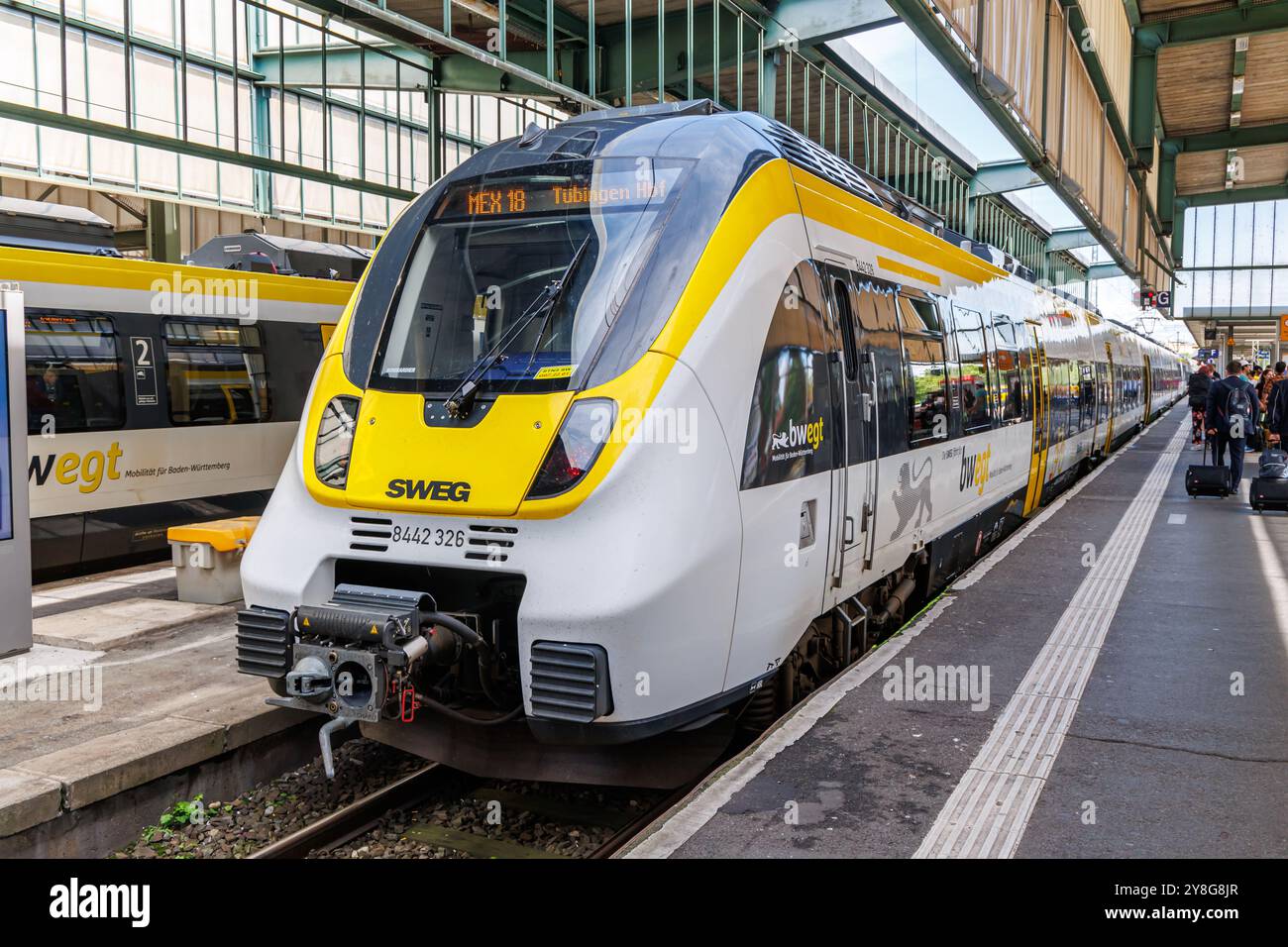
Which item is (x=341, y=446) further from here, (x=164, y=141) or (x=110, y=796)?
(x=164, y=141)

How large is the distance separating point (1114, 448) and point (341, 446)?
82.3ft

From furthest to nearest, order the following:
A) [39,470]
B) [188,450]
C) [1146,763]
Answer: [188,450] < [39,470] < [1146,763]

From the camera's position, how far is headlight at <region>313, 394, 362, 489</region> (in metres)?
5.04

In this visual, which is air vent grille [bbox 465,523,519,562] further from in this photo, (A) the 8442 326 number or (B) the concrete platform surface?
(B) the concrete platform surface

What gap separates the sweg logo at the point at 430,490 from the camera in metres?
4.66

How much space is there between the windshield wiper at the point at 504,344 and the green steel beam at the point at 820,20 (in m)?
11.3

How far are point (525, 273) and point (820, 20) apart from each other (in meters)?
12.0

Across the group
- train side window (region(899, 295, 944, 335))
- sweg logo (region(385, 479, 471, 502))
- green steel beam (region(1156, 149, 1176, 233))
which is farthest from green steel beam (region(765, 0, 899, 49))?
green steel beam (region(1156, 149, 1176, 233))

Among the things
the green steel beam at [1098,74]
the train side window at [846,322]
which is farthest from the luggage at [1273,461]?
the train side window at [846,322]

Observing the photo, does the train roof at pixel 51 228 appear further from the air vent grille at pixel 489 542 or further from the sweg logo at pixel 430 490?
the air vent grille at pixel 489 542

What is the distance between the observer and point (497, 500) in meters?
4.57

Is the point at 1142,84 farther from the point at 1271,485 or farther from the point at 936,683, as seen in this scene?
the point at 936,683

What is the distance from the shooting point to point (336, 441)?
515 cm
